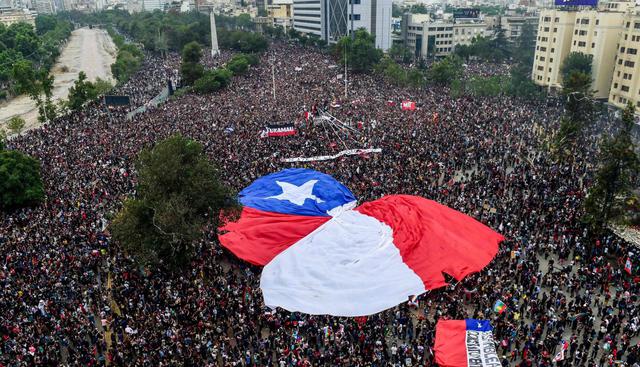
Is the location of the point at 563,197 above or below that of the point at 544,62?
below

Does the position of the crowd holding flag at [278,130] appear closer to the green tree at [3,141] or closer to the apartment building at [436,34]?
the green tree at [3,141]

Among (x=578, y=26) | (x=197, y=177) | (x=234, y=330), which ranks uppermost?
(x=578, y=26)

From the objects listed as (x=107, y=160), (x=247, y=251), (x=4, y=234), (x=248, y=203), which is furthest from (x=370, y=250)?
(x=107, y=160)

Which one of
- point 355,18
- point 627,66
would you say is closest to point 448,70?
point 627,66

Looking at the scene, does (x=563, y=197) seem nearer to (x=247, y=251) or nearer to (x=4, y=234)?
(x=247, y=251)

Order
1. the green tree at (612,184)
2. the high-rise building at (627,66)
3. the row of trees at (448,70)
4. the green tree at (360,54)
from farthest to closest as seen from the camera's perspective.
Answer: the green tree at (360,54) → the row of trees at (448,70) → the high-rise building at (627,66) → the green tree at (612,184)

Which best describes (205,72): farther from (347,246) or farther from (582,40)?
(347,246)

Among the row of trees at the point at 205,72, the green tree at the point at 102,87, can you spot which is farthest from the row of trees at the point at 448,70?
the green tree at the point at 102,87
